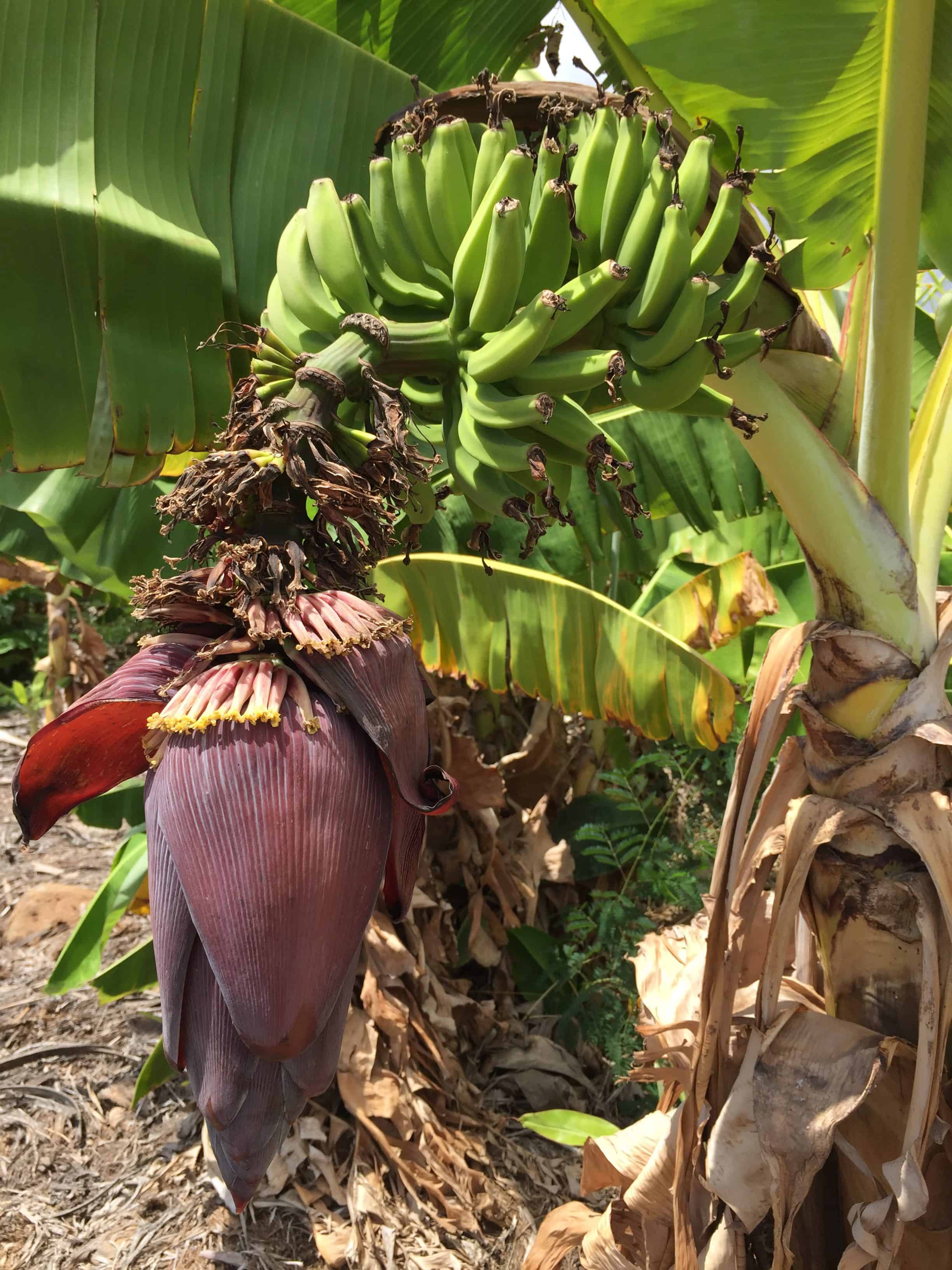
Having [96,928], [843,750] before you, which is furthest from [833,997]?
[96,928]

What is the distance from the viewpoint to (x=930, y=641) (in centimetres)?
85

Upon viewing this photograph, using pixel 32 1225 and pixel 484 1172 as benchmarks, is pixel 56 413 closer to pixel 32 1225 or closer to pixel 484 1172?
pixel 32 1225

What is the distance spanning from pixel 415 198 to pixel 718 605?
1200mm

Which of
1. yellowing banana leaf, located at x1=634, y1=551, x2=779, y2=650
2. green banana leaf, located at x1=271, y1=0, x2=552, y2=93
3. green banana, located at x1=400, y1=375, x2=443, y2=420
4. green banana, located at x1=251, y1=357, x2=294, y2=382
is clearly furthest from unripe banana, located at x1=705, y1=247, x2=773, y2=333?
yellowing banana leaf, located at x1=634, y1=551, x2=779, y2=650

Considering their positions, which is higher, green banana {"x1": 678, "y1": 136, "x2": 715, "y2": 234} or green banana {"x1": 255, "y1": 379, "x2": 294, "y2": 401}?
green banana {"x1": 678, "y1": 136, "x2": 715, "y2": 234}

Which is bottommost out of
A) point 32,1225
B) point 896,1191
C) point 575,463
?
point 32,1225

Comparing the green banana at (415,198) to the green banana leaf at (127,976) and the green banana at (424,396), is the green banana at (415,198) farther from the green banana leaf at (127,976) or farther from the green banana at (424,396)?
the green banana leaf at (127,976)

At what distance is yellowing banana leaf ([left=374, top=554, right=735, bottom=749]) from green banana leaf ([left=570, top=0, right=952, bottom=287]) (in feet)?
2.02

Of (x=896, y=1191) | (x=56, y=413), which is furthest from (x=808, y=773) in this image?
(x=56, y=413)

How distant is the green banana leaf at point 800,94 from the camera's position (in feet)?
2.85

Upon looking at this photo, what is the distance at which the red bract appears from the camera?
40 centimetres

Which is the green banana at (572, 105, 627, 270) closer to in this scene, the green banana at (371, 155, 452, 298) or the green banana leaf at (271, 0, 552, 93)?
the green banana at (371, 155, 452, 298)

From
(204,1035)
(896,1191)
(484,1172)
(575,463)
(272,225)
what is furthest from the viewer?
Result: (484,1172)

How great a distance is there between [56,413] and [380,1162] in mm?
1554
